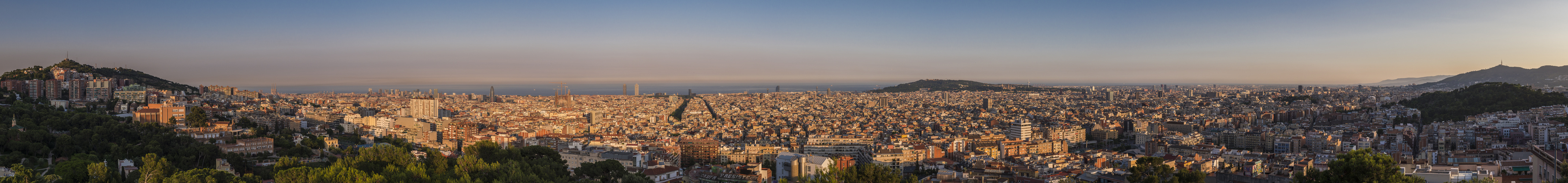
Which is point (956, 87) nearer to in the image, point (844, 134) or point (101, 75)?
point (844, 134)

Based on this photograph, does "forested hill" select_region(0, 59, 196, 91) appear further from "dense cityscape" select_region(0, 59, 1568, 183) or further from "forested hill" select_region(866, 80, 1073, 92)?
"forested hill" select_region(866, 80, 1073, 92)

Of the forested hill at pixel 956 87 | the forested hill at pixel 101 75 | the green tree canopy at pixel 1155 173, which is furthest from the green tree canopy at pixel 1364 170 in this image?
the forested hill at pixel 956 87

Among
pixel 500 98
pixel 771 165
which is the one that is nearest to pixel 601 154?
pixel 771 165

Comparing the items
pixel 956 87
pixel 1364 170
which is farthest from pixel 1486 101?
pixel 956 87

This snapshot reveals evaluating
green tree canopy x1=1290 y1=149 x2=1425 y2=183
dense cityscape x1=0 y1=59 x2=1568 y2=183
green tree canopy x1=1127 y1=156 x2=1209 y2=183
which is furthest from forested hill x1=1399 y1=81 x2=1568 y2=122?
green tree canopy x1=1290 y1=149 x2=1425 y2=183

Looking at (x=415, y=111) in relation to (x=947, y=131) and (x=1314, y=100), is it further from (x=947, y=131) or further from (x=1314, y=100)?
(x=1314, y=100)

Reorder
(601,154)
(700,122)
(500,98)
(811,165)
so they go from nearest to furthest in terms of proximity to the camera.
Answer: (811,165), (601,154), (700,122), (500,98)

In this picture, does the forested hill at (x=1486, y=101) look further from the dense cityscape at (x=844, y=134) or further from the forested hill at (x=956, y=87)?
the forested hill at (x=956, y=87)
